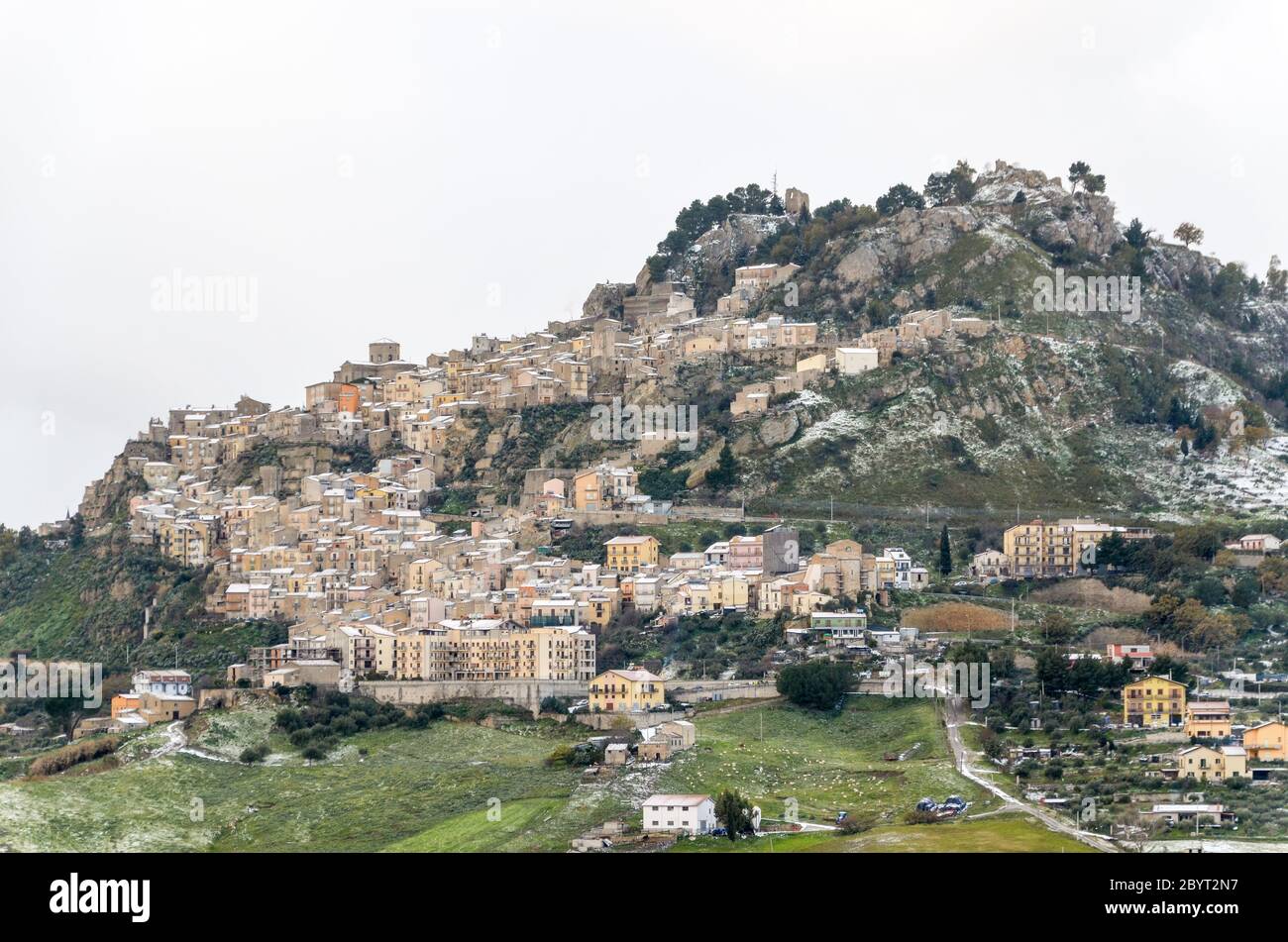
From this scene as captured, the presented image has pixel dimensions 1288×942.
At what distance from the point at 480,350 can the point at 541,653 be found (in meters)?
26.4

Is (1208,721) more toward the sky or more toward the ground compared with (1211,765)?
more toward the sky

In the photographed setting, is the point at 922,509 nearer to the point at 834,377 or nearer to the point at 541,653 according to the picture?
the point at 834,377

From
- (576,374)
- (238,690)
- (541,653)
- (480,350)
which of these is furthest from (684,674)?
(480,350)

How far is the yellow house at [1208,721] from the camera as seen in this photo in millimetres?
37781

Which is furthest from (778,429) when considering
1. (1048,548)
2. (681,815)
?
(681,815)

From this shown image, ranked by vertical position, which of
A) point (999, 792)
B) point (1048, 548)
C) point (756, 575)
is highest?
point (1048, 548)

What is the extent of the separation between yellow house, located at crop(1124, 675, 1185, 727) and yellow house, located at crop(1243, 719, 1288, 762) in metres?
2.88

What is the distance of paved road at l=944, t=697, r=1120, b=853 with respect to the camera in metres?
31.2

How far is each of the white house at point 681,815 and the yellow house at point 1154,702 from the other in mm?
9853

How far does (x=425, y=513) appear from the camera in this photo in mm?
58344

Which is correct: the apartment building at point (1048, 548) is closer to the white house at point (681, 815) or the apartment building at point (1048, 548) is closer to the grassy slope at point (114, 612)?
the grassy slope at point (114, 612)
